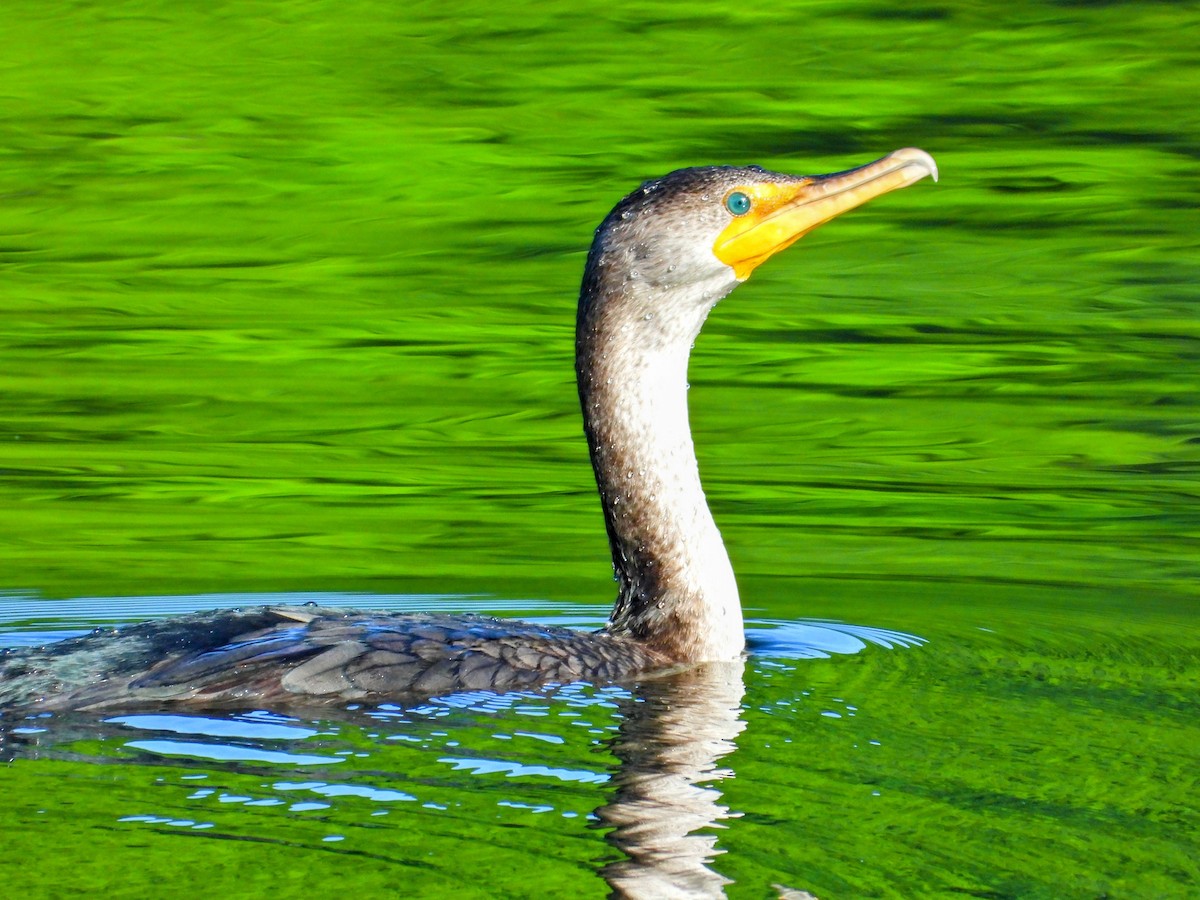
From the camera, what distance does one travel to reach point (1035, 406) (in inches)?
388

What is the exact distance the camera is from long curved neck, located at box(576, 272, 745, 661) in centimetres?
631

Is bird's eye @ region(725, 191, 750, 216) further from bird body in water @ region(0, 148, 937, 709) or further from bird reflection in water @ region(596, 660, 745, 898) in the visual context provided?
bird reflection in water @ region(596, 660, 745, 898)

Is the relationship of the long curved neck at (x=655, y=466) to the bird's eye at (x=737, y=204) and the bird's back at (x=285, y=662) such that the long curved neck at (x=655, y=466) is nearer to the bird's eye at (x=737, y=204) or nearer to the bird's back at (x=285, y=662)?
the bird's eye at (x=737, y=204)

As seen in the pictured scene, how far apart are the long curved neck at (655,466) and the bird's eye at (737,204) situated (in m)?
0.22

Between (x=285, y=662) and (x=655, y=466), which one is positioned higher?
(x=655, y=466)

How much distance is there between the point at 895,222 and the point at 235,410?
16.0ft

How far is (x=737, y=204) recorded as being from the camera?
251 inches

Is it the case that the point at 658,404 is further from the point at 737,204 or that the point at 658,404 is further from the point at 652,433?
the point at 737,204

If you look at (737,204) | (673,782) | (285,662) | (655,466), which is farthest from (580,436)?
(673,782)

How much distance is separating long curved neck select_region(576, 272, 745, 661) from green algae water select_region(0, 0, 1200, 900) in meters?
0.29

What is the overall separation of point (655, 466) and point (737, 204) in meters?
0.83

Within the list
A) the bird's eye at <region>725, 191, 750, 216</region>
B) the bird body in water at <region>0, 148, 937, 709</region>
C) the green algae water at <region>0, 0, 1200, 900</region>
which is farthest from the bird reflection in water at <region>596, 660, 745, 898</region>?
the bird's eye at <region>725, 191, 750, 216</region>

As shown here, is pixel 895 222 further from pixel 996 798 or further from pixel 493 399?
pixel 996 798

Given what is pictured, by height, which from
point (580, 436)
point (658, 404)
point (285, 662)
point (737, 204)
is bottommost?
point (580, 436)
